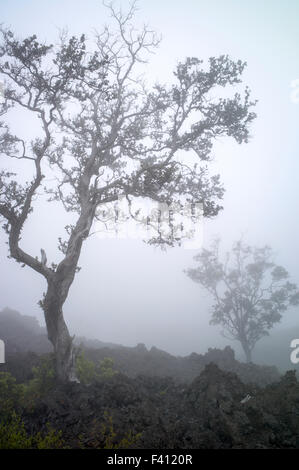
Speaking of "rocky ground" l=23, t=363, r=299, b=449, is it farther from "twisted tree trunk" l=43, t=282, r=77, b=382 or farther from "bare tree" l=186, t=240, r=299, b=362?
"bare tree" l=186, t=240, r=299, b=362

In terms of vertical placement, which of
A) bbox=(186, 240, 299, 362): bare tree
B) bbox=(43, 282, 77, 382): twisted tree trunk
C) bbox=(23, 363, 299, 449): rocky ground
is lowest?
bbox=(23, 363, 299, 449): rocky ground

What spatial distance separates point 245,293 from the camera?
29.6 metres

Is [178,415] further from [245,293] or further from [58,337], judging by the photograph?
[245,293]

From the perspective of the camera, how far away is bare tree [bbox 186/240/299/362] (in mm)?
27672

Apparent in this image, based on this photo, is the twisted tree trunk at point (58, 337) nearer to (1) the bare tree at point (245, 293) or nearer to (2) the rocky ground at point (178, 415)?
(2) the rocky ground at point (178, 415)

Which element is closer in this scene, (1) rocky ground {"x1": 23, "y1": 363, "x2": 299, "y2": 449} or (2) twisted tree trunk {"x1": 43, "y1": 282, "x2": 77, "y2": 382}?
(1) rocky ground {"x1": 23, "y1": 363, "x2": 299, "y2": 449}

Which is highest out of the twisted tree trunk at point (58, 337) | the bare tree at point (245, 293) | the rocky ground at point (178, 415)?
the bare tree at point (245, 293)

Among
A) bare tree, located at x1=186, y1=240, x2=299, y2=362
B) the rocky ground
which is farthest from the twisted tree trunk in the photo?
→ bare tree, located at x1=186, y1=240, x2=299, y2=362

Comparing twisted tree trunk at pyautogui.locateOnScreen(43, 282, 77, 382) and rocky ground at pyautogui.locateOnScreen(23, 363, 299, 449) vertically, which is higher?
twisted tree trunk at pyautogui.locateOnScreen(43, 282, 77, 382)

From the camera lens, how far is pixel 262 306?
95.8 ft

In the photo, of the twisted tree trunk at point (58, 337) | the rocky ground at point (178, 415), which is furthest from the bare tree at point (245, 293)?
the twisted tree trunk at point (58, 337)

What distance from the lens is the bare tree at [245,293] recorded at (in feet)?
90.8

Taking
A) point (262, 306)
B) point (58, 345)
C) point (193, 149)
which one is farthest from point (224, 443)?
point (262, 306)

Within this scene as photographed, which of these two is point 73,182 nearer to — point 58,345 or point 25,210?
point 25,210
